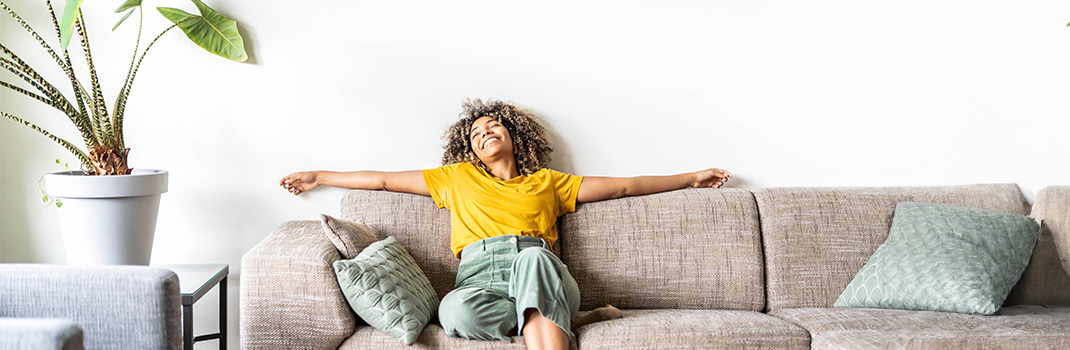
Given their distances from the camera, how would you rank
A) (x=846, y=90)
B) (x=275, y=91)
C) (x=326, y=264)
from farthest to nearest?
1. (x=846, y=90)
2. (x=275, y=91)
3. (x=326, y=264)

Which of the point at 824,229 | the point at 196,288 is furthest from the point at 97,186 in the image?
the point at 824,229

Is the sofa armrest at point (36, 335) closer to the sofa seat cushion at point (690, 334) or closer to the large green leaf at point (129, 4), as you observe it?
the sofa seat cushion at point (690, 334)

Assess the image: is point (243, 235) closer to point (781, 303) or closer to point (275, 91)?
A: point (275, 91)

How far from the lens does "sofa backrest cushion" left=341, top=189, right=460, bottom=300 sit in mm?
2217

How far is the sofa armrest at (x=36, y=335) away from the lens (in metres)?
1.00

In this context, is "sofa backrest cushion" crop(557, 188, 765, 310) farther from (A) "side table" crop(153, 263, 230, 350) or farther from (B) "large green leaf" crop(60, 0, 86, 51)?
(B) "large green leaf" crop(60, 0, 86, 51)

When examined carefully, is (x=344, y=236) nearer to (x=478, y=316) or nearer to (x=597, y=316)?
(x=478, y=316)

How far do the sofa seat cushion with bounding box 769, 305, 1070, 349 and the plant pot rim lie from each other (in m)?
1.89

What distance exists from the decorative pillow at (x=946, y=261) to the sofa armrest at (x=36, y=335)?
6.57ft

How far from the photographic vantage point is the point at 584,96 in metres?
2.52

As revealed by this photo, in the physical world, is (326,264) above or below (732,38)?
below

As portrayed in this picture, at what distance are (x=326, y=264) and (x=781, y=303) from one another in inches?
54.8

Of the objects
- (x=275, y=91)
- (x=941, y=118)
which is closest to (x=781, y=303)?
(x=941, y=118)

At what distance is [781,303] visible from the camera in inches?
87.8
